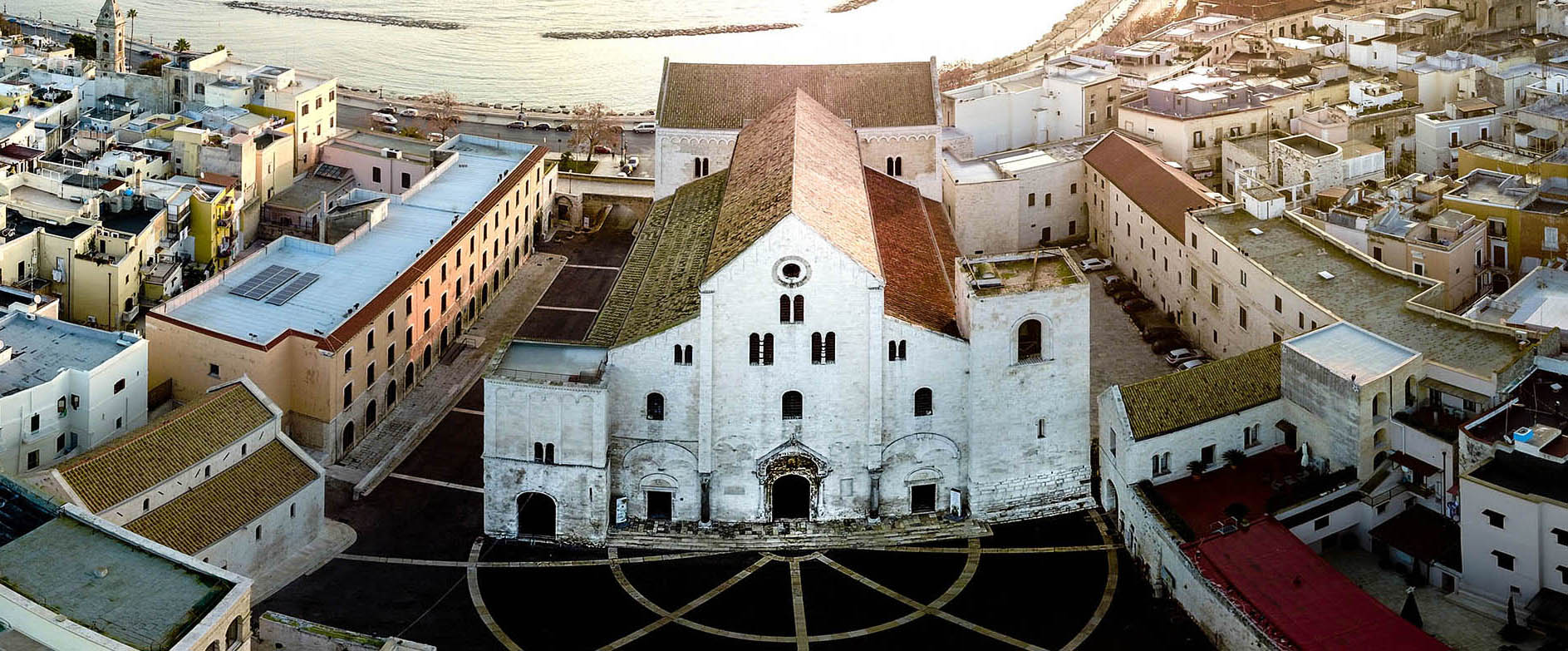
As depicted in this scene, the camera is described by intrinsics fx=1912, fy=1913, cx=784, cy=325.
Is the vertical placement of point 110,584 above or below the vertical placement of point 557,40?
below

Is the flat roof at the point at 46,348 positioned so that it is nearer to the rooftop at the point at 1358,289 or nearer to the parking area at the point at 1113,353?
the parking area at the point at 1113,353

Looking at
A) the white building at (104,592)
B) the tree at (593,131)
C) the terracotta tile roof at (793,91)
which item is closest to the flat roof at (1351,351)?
the terracotta tile roof at (793,91)

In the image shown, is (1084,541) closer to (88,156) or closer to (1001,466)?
(1001,466)

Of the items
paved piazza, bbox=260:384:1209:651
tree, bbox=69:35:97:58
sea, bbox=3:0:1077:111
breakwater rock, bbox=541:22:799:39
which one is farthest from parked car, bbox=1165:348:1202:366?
breakwater rock, bbox=541:22:799:39

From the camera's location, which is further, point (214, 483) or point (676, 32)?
point (676, 32)

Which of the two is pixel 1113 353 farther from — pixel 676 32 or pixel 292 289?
pixel 676 32

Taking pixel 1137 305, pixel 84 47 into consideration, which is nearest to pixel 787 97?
pixel 1137 305

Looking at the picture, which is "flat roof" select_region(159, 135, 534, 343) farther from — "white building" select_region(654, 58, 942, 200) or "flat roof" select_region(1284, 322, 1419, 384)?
"flat roof" select_region(1284, 322, 1419, 384)
